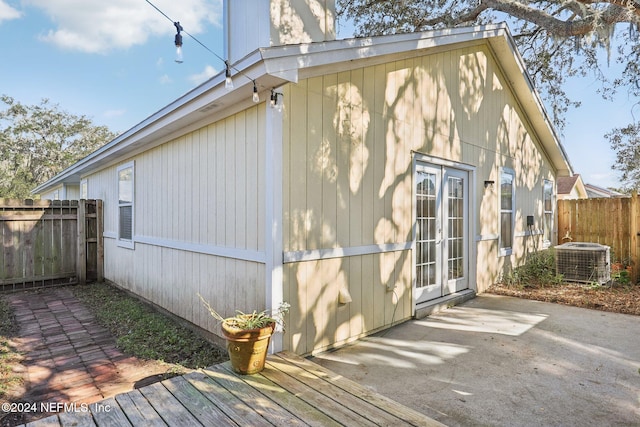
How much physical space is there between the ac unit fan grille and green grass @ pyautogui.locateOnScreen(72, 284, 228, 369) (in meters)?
6.77

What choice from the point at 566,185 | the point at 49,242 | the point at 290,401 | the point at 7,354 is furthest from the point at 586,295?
the point at 566,185

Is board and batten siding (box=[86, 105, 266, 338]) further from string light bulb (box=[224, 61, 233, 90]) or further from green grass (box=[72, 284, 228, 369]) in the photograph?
string light bulb (box=[224, 61, 233, 90])

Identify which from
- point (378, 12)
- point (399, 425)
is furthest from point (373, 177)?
point (378, 12)

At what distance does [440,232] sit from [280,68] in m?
3.46

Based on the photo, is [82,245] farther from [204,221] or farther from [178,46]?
[178,46]

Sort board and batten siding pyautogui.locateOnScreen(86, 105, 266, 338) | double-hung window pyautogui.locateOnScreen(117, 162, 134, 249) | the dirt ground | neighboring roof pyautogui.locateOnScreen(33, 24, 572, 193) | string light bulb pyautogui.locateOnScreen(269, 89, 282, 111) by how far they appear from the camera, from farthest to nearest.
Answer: double-hung window pyautogui.locateOnScreen(117, 162, 134, 249) → the dirt ground → board and batten siding pyautogui.locateOnScreen(86, 105, 266, 338) → string light bulb pyautogui.locateOnScreen(269, 89, 282, 111) → neighboring roof pyautogui.locateOnScreen(33, 24, 572, 193)

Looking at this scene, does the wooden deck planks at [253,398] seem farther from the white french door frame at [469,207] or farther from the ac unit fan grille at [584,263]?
the ac unit fan grille at [584,263]

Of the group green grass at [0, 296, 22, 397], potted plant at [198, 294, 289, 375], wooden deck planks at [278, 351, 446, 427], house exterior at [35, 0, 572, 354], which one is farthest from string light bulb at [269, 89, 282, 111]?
green grass at [0, 296, 22, 397]

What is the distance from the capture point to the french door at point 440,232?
481 centimetres

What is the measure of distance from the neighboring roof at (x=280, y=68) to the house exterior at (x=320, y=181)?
18 mm

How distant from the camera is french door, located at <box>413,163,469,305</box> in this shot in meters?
4.81

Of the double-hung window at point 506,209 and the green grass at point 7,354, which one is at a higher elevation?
the double-hung window at point 506,209

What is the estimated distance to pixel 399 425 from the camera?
2.02 meters

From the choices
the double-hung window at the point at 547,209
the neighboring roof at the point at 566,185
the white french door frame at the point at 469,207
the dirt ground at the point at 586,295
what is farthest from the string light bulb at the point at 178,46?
the neighboring roof at the point at 566,185
